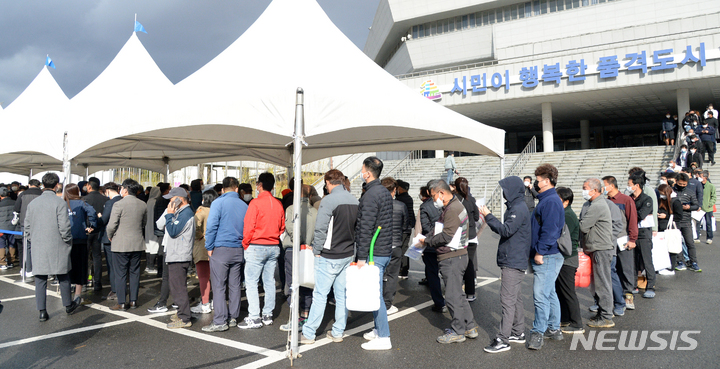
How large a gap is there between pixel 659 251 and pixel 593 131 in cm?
Answer: 3224

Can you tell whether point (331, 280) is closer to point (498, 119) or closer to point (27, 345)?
point (27, 345)

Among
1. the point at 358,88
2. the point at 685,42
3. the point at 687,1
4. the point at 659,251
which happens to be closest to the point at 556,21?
the point at 687,1

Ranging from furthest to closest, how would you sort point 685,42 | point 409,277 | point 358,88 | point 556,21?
point 556,21 < point 685,42 < point 409,277 < point 358,88

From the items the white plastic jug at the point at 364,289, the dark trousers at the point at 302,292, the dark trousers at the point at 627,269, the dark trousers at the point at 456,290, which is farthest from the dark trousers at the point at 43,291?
the dark trousers at the point at 627,269

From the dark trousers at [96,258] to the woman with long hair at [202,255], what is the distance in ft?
8.22

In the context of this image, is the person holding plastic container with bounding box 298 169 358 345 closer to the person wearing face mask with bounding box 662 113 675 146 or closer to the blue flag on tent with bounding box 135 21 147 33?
the blue flag on tent with bounding box 135 21 147 33

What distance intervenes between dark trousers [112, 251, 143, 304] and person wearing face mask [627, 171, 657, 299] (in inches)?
287

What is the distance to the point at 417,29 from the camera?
38812 mm

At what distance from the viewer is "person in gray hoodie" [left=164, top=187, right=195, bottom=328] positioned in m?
5.18

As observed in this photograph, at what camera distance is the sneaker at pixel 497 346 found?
170 inches

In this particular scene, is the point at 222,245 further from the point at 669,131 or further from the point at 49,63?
the point at 669,131

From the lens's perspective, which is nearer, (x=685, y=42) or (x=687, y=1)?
(x=685, y=42)

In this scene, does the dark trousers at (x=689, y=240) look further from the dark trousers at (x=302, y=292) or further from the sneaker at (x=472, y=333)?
the dark trousers at (x=302, y=292)
